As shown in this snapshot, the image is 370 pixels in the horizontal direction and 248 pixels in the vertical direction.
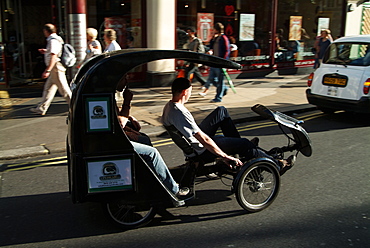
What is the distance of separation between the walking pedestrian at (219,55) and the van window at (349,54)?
2553 millimetres

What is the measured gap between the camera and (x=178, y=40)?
12055 millimetres

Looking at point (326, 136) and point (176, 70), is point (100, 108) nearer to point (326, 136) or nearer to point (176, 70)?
point (326, 136)

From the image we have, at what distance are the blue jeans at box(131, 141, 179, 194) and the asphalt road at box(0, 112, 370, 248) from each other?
455 mm

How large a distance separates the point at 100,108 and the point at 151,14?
8.48 meters

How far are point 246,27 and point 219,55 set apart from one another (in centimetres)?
404

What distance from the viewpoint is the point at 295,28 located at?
1516 centimetres

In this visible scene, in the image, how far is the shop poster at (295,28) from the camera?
1503 centimetres

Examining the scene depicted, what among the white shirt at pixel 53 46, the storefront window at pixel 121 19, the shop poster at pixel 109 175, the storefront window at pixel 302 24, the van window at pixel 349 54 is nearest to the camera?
the shop poster at pixel 109 175

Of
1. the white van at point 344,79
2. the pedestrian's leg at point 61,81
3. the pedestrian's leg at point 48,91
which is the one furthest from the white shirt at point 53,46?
the white van at point 344,79

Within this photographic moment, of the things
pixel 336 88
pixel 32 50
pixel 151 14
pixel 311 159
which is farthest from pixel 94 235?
pixel 32 50

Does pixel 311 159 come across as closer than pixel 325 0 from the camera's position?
Yes

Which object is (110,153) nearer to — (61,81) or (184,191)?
(184,191)

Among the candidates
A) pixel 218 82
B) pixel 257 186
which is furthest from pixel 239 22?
pixel 257 186

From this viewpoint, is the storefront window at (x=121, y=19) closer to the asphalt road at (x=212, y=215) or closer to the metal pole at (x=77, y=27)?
the metal pole at (x=77, y=27)
